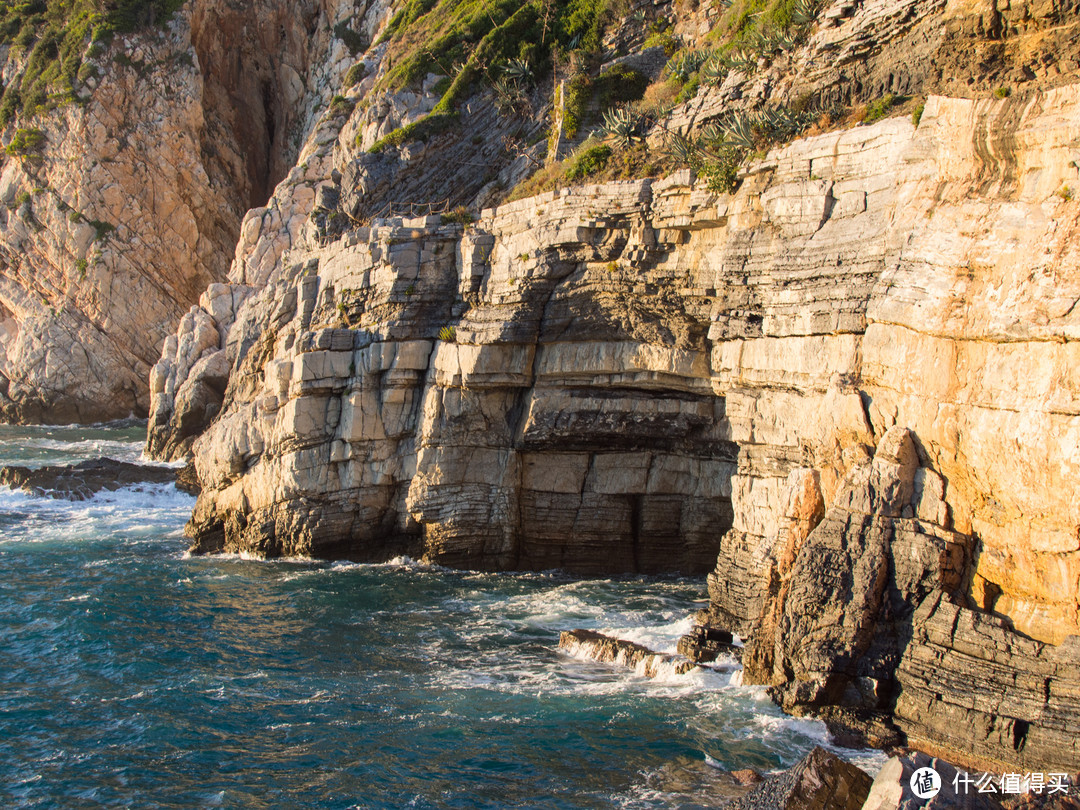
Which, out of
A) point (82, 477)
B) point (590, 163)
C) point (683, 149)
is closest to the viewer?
point (683, 149)

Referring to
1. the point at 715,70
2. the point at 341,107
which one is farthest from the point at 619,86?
the point at 341,107

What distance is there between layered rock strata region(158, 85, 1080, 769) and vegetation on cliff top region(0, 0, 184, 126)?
104 ft

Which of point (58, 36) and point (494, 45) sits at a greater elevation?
point (58, 36)

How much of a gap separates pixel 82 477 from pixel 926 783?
32.7 metres

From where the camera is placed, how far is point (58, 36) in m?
54.8

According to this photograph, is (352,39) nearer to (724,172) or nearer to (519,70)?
(519,70)

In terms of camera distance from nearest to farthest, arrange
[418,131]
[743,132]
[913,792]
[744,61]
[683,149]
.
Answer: [913,792] < [743,132] < [683,149] < [744,61] < [418,131]

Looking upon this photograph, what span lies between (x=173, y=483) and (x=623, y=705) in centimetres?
2525

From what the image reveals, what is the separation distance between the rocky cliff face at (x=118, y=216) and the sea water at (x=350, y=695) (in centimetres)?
2918

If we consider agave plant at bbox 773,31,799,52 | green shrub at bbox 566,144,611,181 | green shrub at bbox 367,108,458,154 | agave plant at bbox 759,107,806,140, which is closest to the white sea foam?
green shrub at bbox 367,108,458,154

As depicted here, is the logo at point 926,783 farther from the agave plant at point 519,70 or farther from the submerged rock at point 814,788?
the agave plant at point 519,70

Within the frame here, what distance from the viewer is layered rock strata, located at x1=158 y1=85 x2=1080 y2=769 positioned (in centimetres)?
1335

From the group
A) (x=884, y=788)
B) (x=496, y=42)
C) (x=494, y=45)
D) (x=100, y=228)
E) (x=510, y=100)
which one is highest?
(x=496, y=42)

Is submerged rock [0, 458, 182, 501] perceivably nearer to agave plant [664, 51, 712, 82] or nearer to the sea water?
the sea water
